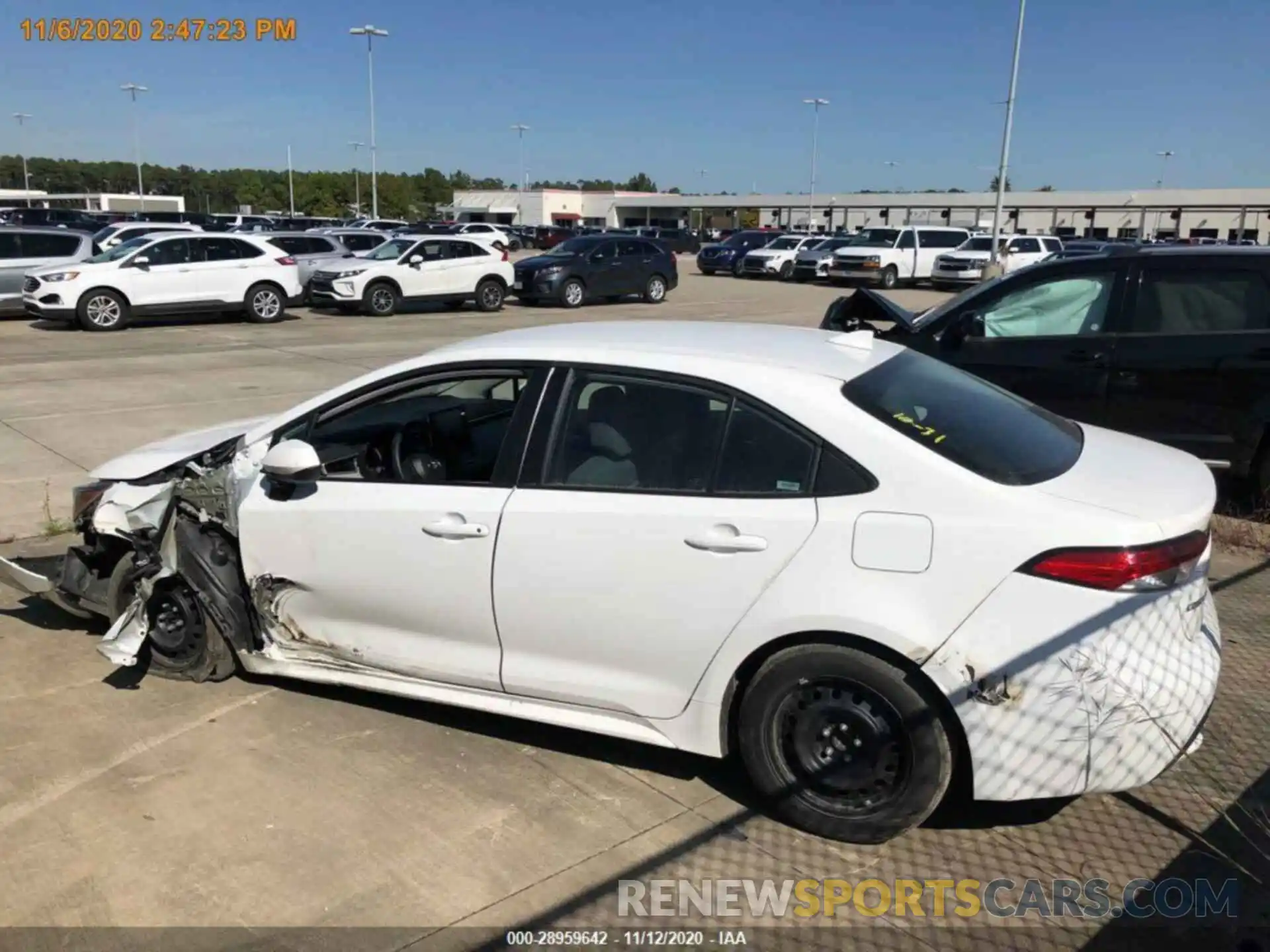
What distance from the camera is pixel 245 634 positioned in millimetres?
4113

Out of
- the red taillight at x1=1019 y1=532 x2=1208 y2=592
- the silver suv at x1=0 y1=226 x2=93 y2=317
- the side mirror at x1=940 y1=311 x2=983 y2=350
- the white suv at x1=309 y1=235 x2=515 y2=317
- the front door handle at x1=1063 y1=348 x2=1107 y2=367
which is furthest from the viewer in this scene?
the white suv at x1=309 y1=235 x2=515 y2=317

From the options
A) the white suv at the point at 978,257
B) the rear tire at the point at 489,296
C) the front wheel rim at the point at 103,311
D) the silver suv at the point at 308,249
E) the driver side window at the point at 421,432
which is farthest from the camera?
the white suv at the point at 978,257

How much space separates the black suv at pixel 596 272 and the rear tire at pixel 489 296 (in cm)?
92

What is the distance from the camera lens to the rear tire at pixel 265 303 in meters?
19.1

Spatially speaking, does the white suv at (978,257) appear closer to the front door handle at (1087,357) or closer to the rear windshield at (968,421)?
the front door handle at (1087,357)

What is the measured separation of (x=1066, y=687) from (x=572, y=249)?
72.9 ft

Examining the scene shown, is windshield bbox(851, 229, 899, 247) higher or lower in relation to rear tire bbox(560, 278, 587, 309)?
higher

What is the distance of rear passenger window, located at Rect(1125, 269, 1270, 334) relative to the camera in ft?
21.6

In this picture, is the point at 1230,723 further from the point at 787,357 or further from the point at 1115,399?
the point at 1115,399

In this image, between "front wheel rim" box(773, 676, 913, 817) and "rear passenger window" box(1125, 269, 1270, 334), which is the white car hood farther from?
"rear passenger window" box(1125, 269, 1270, 334)

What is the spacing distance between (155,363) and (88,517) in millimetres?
10292

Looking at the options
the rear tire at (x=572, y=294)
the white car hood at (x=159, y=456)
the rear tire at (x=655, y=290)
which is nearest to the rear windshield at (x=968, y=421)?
the white car hood at (x=159, y=456)

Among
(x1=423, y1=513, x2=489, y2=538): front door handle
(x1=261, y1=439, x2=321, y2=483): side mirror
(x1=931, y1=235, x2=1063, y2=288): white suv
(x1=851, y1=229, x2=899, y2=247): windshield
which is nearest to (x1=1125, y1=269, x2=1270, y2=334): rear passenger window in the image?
(x1=423, y1=513, x2=489, y2=538): front door handle

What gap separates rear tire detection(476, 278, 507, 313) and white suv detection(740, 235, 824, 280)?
16.4m
